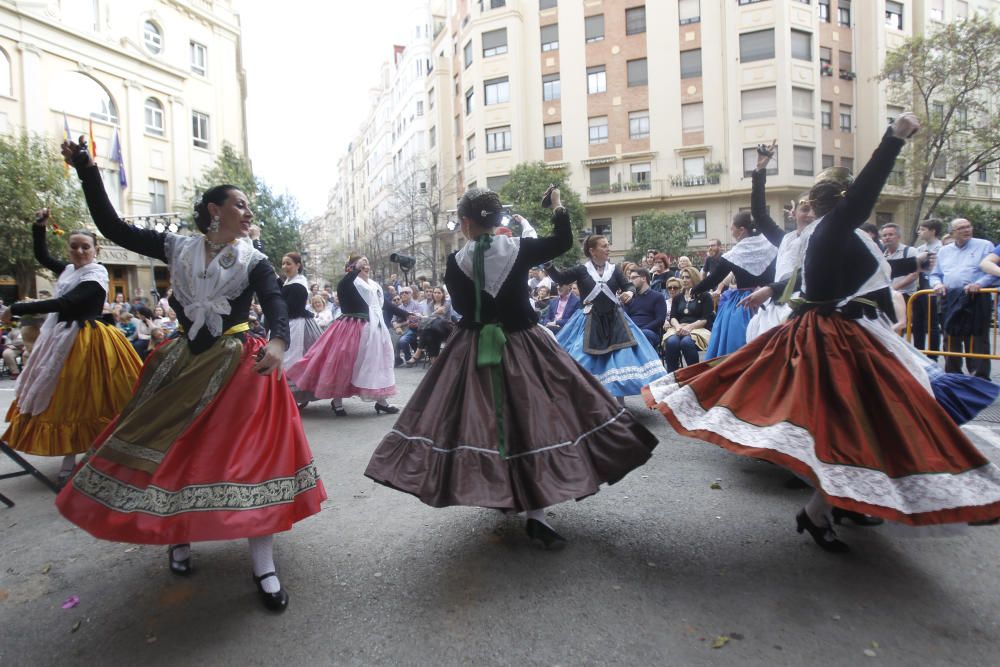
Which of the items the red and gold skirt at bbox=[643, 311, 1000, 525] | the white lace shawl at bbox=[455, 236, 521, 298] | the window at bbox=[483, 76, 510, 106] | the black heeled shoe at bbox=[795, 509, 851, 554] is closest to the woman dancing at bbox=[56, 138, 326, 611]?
the white lace shawl at bbox=[455, 236, 521, 298]

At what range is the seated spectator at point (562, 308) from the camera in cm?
914

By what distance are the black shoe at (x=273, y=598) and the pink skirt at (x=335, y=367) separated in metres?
4.62

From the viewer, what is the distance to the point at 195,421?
9.18 ft

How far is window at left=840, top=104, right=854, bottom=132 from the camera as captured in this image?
3244cm

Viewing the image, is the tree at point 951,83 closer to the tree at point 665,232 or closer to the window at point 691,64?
the window at point 691,64

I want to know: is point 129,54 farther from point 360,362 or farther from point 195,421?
point 195,421

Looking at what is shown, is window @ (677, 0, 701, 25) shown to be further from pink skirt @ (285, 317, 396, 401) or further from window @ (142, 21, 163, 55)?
pink skirt @ (285, 317, 396, 401)

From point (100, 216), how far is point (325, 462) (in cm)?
284

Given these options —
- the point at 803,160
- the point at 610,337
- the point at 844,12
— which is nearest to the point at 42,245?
the point at 610,337

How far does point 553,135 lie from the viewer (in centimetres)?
3462

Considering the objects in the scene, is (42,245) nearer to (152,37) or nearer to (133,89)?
(133,89)

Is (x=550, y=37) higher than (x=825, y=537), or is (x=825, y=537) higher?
(x=550, y=37)

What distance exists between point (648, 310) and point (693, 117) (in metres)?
27.8

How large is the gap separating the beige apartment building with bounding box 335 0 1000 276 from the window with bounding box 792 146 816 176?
0.34 feet
